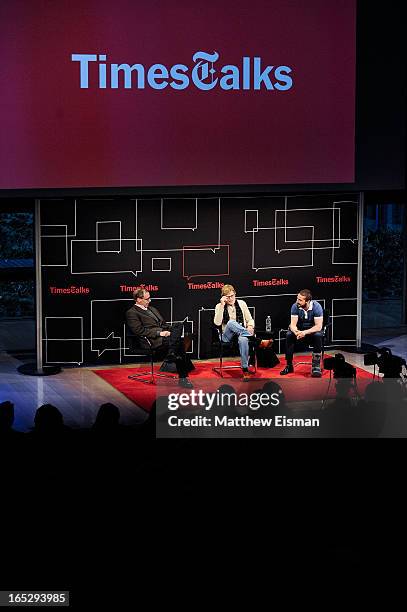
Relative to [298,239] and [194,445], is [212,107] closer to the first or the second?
[298,239]

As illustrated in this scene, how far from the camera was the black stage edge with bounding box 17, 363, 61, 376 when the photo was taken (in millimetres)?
9344

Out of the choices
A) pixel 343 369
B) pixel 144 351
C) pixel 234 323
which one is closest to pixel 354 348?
pixel 234 323

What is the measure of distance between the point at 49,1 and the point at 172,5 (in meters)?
1.13

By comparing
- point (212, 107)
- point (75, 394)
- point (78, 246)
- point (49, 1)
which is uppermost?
point (49, 1)

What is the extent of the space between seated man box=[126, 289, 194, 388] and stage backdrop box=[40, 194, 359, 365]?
53 cm

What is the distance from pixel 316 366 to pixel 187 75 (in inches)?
120

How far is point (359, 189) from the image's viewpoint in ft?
31.8

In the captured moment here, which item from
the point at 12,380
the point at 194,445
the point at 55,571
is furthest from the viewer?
the point at 12,380

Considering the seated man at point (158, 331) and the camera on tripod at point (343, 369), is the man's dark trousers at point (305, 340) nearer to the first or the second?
the seated man at point (158, 331)

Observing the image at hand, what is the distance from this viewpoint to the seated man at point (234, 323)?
9234 millimetres

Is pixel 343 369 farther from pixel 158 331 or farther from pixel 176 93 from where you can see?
pixel 176 93

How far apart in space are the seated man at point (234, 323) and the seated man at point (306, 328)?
40cm

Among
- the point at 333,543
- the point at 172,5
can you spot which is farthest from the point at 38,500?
the point at 172,5

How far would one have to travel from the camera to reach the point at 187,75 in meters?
8.93
